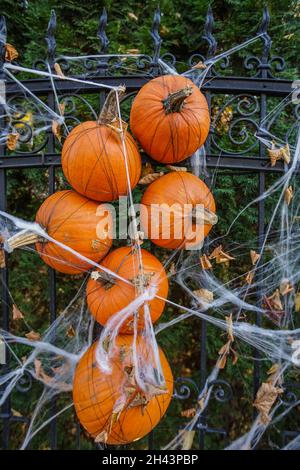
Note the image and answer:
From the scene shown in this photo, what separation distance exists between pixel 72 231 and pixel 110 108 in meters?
0.64

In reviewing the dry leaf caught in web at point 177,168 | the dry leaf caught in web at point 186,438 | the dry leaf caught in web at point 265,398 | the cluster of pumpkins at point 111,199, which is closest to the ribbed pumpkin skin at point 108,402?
the cluster of pumpkins at point 111,199

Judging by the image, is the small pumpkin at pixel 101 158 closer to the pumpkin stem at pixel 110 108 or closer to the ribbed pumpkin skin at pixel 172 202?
the pumpkin stem at pixel 110 108

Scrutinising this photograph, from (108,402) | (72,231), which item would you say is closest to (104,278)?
(72,231)

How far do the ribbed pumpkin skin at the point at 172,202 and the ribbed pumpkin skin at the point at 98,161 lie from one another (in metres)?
0.15

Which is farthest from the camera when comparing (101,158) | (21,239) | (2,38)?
(2,38)

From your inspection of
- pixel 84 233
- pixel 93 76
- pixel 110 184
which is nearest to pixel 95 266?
pixel 84 233

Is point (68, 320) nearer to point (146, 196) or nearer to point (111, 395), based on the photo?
point (111, 395)

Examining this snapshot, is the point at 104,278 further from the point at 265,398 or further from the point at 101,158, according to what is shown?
the point at 265,398

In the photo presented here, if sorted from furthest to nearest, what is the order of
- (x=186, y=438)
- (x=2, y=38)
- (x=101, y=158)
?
1. (x=186, y=438)
2. (x=2, y=38)
3. (x=101, y=158)

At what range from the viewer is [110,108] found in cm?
188

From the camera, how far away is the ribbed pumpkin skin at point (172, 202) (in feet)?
6.36

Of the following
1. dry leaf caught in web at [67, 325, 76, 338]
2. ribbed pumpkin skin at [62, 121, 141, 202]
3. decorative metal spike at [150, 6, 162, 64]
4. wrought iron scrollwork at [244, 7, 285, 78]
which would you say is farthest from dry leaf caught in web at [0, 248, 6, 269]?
wrought iron scrollwork at [244, 7, 285, 78]

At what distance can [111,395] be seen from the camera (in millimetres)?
1907

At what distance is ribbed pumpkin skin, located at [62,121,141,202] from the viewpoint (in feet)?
6.09
